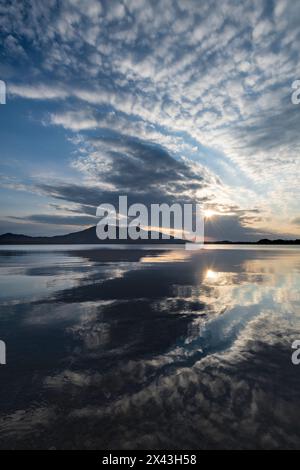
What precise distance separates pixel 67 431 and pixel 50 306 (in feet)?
25.4

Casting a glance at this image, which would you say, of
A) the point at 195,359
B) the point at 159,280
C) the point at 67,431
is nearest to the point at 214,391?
the point at 195,359

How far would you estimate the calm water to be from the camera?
12.0 ft

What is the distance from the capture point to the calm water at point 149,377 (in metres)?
3.65

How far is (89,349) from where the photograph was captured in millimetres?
6566

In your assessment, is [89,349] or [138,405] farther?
[89,349]

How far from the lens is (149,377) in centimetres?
515

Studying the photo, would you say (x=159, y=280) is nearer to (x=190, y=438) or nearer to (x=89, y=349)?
(x=89, y=349)
